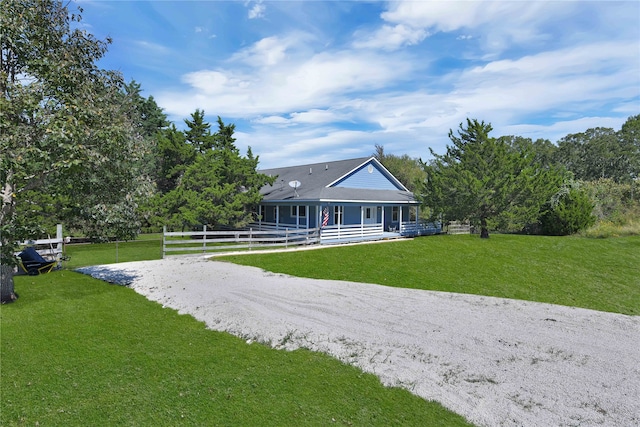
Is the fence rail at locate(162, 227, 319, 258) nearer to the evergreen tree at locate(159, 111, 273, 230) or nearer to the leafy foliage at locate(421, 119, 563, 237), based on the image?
the evergreen tree at locate(159, 111, 273, 230)

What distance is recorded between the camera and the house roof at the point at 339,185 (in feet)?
77.7

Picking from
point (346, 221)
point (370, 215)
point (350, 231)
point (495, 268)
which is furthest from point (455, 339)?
point (370, 215)

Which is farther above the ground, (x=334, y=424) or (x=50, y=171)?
(x=50, y=171)

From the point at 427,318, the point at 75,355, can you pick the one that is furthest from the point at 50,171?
the point at 427,318

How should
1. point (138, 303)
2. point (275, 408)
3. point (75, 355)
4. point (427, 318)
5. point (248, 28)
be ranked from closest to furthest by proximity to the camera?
point (275, 408)
point (75, 355)
point (427, 318)
point (138, 303)
point (248, 28)

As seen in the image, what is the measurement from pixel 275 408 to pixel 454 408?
229 cm

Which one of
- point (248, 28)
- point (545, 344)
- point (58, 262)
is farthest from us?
point (248, 28)

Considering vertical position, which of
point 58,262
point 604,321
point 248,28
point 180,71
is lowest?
point 604,321

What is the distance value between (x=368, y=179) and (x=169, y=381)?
2379 centimetres

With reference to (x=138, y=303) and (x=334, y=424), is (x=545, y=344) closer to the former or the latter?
(x=334, y=424)

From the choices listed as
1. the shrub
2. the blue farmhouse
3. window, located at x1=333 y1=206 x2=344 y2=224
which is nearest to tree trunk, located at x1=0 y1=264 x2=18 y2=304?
the blue farmhouse

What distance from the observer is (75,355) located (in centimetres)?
602

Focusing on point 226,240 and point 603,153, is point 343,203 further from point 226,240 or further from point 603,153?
point 603,153

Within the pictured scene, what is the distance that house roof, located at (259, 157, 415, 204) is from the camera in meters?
23.7
